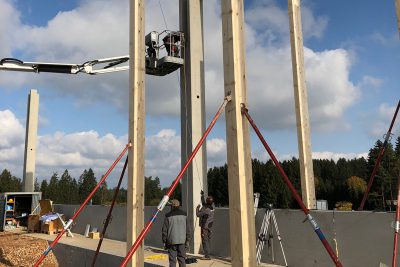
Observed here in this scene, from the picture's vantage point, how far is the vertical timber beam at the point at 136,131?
5.52m

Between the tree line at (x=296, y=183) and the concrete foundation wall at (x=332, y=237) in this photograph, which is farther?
the tree line at (x=296, y=183)

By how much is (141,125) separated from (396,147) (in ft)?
Result: 267

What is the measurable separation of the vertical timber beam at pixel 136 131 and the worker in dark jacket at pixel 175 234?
211 centimetres

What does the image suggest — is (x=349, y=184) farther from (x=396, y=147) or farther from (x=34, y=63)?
(x=34, y=63)

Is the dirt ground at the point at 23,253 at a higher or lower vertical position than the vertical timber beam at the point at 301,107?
lower

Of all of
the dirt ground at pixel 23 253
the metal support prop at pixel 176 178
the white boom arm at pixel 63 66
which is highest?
the white boom arm at pixel 63 66

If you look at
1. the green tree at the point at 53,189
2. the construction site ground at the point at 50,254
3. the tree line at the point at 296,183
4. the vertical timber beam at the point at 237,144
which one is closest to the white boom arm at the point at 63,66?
the construction site ground at the point at 50,254

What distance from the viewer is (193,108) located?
11.3 m

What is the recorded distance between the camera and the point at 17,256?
41.5 feet

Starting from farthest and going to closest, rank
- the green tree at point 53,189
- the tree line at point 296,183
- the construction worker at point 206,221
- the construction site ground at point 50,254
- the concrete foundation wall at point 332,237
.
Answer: the green tree at point 53,189
the tree line at point 296,183
the construction worker at point 206,221
the construction site ground at point 50,254
the concrete foundation wall at point 332,237

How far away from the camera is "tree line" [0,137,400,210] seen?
65.9 m

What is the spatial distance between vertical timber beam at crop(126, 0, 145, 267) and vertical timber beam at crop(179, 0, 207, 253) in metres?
5.42

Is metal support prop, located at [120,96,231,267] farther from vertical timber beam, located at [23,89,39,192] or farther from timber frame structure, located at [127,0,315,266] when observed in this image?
vertical timber beam, located at [23,89,39,192]

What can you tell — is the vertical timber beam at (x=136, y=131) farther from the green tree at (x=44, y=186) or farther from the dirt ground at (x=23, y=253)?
the green tree at (x=44, y=186)
